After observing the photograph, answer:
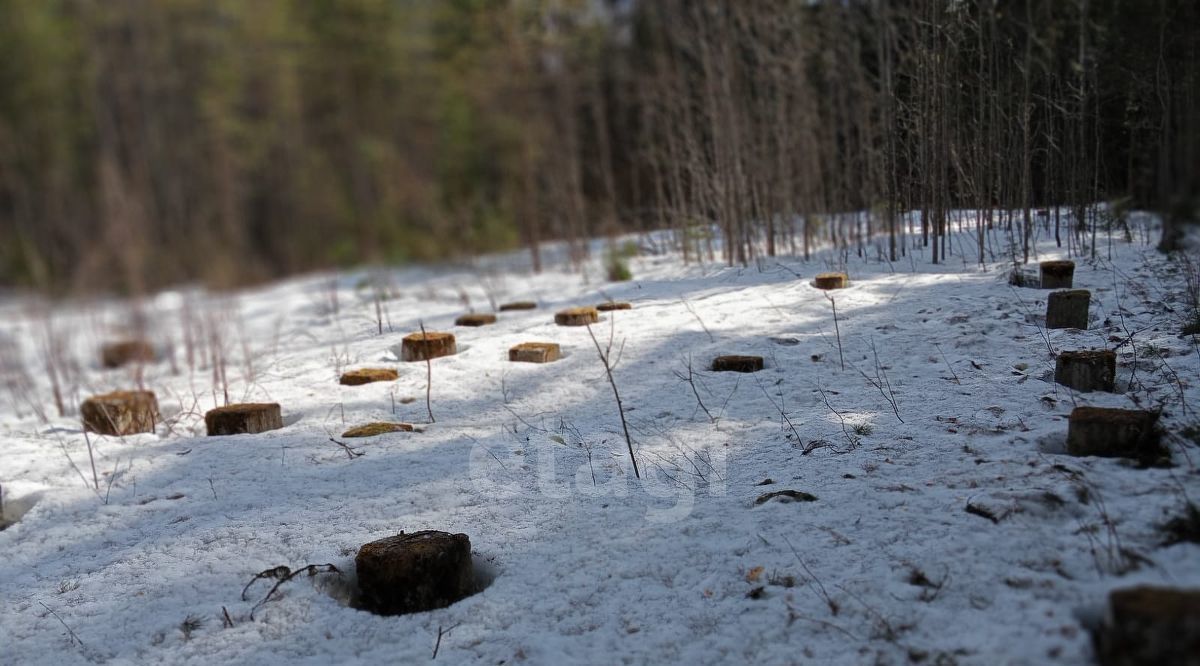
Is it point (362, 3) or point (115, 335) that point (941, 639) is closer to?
point (115, 335)

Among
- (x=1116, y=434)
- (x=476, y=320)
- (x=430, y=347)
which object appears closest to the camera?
(x=1116, y=434)

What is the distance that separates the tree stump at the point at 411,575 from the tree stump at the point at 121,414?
5.86 ft

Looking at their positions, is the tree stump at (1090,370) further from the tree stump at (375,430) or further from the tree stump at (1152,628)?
the tree stump at (375,430)

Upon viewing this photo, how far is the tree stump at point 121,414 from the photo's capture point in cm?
307

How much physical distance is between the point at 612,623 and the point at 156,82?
60.9 feet

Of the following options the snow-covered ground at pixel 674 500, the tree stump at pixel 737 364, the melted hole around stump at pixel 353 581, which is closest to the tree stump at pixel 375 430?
the snow-covered ground at pixel 674 500

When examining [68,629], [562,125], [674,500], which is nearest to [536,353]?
[674,500]

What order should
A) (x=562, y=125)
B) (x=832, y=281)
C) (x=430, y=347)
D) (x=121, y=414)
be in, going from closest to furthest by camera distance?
(x=121, y=414) < (x=430, y=347) < (x=832, y=281) < (x=562, y=125)

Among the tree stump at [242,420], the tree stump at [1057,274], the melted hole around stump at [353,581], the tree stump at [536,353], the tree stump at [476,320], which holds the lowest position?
the melted hole around stump at [353,581]

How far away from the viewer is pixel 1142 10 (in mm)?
3762

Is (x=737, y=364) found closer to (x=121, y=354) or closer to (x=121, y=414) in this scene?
(x=121, y=414)

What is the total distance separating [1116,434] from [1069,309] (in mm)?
1184

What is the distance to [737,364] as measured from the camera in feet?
9.42

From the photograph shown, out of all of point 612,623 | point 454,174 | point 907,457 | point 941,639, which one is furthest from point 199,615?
point 454,174
